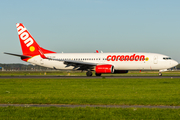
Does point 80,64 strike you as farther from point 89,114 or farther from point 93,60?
point 89,114

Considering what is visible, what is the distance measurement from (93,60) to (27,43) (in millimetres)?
14006

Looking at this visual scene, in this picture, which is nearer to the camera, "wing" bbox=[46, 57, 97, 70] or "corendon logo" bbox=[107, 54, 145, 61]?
"corendon logo" bbox=[107, 54, 145, 61]

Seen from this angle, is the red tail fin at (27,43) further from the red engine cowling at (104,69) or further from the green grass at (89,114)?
the green grass at (89,114)

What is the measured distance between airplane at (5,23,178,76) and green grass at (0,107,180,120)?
31.3 m

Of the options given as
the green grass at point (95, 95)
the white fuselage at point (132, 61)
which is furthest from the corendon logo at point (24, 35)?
the green grass at point (95, 95)

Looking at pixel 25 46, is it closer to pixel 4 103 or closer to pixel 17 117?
pixel 4 103

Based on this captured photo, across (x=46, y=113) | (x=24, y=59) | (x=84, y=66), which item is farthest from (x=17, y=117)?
(x=24, y=59)

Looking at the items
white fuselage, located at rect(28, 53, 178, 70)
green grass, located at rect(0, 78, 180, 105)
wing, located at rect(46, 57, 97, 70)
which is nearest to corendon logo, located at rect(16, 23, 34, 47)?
white fuselage, located at rect(28, 53, 178, 70)

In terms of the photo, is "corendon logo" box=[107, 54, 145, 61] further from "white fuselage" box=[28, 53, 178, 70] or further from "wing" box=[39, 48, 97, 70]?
"wing" box=[39, 48, 97, 70]

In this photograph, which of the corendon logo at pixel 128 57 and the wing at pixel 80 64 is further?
the wing at pixel 80 64

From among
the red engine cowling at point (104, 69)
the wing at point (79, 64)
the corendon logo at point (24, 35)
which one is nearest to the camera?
the red engine cowling at point (104, 69)

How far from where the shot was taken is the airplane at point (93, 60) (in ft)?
144

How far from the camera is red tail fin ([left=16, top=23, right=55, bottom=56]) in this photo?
51.6 m

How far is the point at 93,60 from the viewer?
1871 inches
